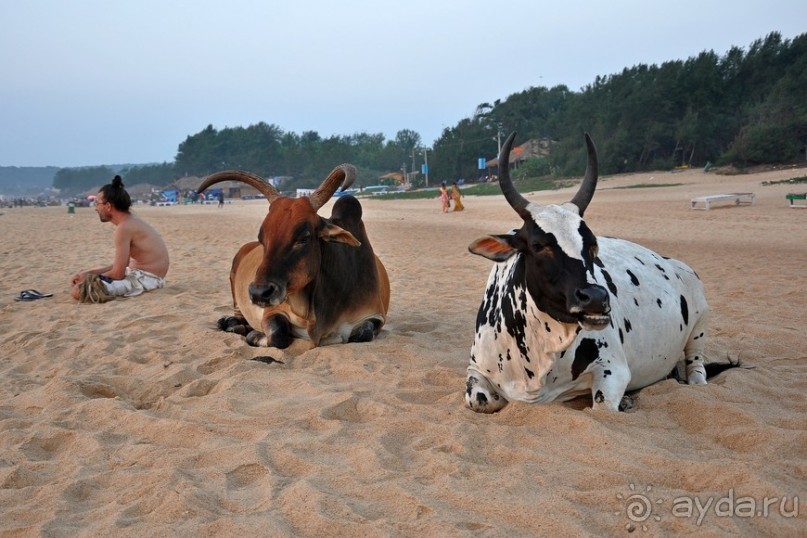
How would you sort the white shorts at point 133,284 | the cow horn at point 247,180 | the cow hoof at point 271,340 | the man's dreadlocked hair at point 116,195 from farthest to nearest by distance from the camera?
1. the white shorts at point 133,284
2. the man's dreadlocked hair at point 116,195
3. the cow horn at point 247,180
4. the cow hoof at point 271,340

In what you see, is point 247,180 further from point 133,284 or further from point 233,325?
point 133,284

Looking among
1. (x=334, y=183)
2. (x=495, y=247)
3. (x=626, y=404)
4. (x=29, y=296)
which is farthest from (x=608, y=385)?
(x=29, y=296)

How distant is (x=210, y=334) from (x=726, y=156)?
4063cm

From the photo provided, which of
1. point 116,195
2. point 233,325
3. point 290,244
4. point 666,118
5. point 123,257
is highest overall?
point 666,118

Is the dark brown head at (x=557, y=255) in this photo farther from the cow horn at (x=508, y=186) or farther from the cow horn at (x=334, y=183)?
the cow horn at (x=334, y=183)

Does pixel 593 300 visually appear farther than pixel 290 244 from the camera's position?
No

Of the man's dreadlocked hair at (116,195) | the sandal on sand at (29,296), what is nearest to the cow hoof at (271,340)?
the man's dreadlocked hair at (116,195)

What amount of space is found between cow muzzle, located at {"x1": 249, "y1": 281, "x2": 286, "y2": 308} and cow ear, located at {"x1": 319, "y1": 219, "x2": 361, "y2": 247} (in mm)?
728

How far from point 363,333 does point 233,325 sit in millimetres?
1622

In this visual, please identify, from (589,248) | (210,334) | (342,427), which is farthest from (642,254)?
(210,334)

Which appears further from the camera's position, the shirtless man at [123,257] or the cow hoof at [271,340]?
the shirtless man at [123,257]

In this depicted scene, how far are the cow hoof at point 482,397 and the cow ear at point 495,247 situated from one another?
837mm

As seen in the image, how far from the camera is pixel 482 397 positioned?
440 cm

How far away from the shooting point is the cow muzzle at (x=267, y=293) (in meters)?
5.40
